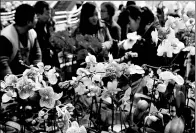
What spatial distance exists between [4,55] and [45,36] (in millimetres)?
753

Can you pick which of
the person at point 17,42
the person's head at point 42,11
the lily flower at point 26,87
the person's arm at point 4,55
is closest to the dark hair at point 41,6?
the person's head at point 42,11

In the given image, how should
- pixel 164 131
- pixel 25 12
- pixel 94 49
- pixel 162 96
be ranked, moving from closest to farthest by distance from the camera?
1. pixel 164 131
2. pixel 162 96
3. pixel 94 49
4. pixel 25 12

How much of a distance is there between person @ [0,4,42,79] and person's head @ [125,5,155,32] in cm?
113

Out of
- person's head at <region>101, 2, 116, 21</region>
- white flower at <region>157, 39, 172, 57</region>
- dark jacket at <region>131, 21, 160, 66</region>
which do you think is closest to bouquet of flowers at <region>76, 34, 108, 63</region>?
dark jacket at <region>131, 21, 160, 66</region>

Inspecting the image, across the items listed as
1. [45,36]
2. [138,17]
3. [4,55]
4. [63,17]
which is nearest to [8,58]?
[4,55]

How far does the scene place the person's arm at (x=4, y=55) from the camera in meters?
2.10

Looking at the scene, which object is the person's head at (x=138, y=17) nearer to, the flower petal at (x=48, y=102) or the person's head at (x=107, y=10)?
the person's head at (x=107, y=10)

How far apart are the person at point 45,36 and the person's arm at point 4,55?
41cm

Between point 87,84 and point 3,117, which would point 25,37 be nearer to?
point 3,117

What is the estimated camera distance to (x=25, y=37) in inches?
90.6

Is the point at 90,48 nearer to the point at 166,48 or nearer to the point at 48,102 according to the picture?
the point at 166,48

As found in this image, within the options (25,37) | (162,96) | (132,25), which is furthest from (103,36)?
(162,96)

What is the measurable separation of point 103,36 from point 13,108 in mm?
1311

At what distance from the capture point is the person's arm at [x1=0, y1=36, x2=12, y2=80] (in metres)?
2.10
